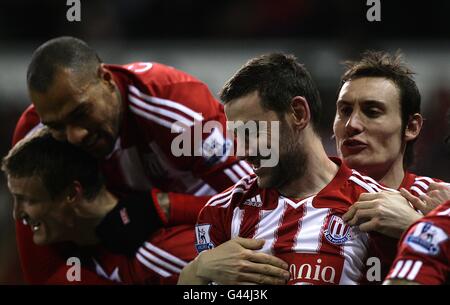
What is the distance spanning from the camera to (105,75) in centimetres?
304

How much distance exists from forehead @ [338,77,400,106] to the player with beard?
0.79ft

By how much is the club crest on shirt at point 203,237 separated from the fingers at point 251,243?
0.16 metres

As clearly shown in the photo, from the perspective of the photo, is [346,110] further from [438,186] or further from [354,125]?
[438,186]

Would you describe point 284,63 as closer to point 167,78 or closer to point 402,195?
point 402,195

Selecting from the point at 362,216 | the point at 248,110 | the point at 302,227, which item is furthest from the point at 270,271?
the point at 248,110

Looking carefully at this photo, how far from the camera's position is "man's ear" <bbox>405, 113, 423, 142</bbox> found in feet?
8.91

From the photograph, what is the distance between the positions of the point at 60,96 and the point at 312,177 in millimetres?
1047

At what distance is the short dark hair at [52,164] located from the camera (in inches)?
120

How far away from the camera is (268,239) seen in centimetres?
233

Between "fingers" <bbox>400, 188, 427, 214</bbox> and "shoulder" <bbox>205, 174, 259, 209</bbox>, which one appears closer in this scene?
"fingers" <bbox>400, 188, 427, 214</bbox>

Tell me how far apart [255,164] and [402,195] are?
464mm

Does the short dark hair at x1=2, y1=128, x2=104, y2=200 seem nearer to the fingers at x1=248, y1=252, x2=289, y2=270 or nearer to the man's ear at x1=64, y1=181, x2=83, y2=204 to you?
the man's ear at x1=64, y1=181, x2=83, y2=204

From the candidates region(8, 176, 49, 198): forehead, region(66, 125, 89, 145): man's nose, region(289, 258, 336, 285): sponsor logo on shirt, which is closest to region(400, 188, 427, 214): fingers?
region(289, 258, 336, 285): sponsor logo on shirt

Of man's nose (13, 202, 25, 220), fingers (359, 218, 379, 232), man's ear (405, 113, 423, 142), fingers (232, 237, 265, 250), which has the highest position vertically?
man's ear (405, 113, 423, 142)
